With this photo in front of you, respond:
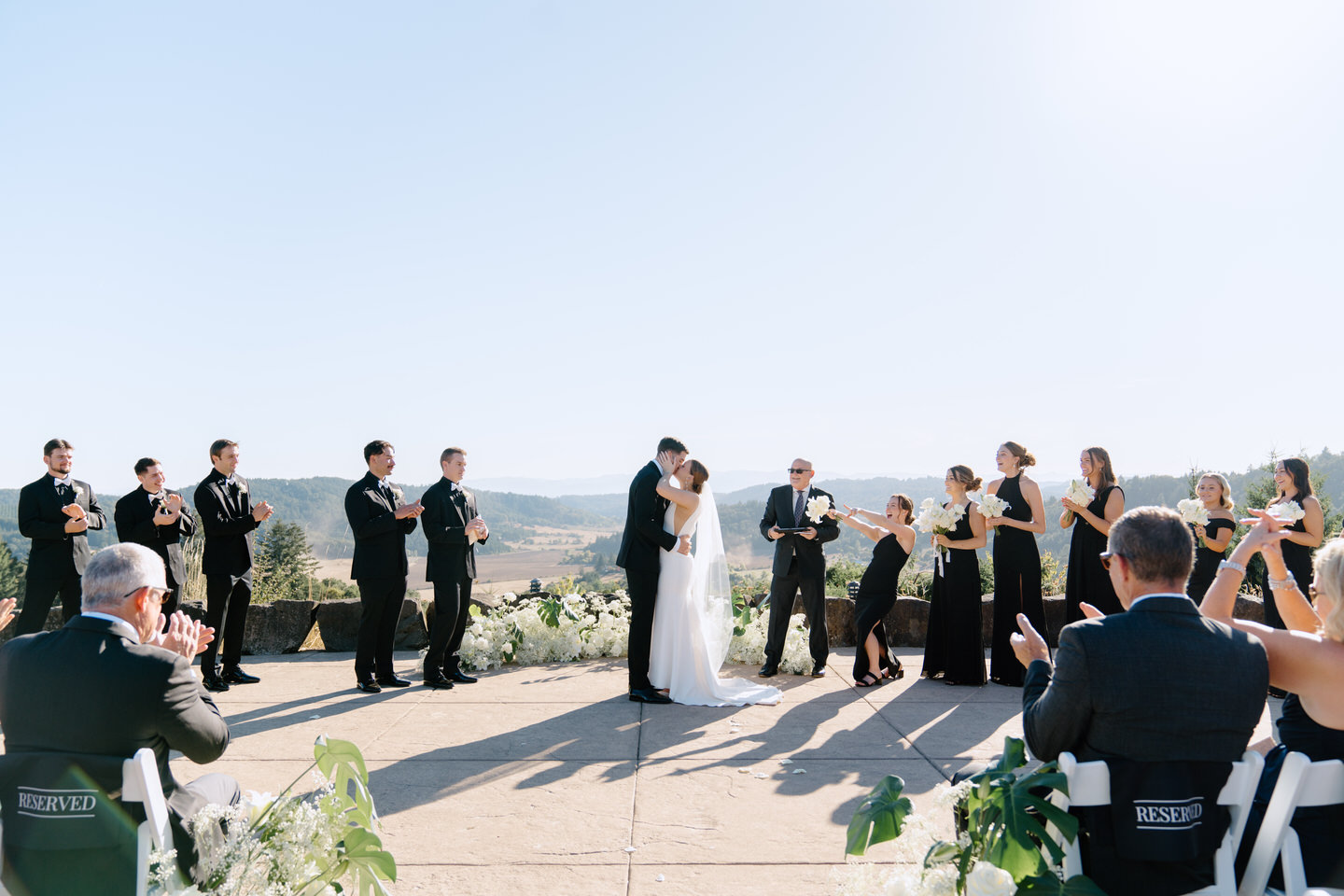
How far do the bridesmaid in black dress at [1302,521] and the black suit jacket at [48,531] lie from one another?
9.47 m

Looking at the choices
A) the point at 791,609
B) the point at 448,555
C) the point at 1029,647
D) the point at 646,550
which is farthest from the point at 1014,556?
the point at 1029,647

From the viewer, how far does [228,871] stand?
8.27 feet

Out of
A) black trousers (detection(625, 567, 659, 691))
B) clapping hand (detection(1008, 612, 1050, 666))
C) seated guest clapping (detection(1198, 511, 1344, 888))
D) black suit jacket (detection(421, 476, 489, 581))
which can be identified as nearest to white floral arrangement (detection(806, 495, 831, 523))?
black trousers (detection(625, 567, 659, 691))

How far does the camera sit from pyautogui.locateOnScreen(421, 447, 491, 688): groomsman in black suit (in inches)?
296

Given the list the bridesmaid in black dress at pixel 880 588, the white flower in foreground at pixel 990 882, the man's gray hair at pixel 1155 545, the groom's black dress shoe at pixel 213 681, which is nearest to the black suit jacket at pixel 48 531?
the groom's black dress shoe at pixel 213 681

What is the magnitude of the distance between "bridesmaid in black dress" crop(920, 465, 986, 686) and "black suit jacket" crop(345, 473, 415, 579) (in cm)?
466

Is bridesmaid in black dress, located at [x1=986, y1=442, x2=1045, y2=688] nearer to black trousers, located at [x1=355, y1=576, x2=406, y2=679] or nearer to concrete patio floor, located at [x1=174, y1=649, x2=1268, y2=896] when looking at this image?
concrete patio floor, located at [x1=174, y1=649, x2=1268, y2=896]

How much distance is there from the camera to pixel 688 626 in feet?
23.2

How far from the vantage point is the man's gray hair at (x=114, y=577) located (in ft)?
8.65

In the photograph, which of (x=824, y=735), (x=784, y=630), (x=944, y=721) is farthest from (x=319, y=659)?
(x=944, y=721)

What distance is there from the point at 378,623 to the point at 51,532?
2.68 m

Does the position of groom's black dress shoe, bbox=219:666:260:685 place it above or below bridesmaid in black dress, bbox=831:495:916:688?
below

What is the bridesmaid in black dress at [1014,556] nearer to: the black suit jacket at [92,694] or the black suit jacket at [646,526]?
the black suit jacket at [646,526]

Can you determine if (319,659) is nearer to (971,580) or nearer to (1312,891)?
(971,580)
